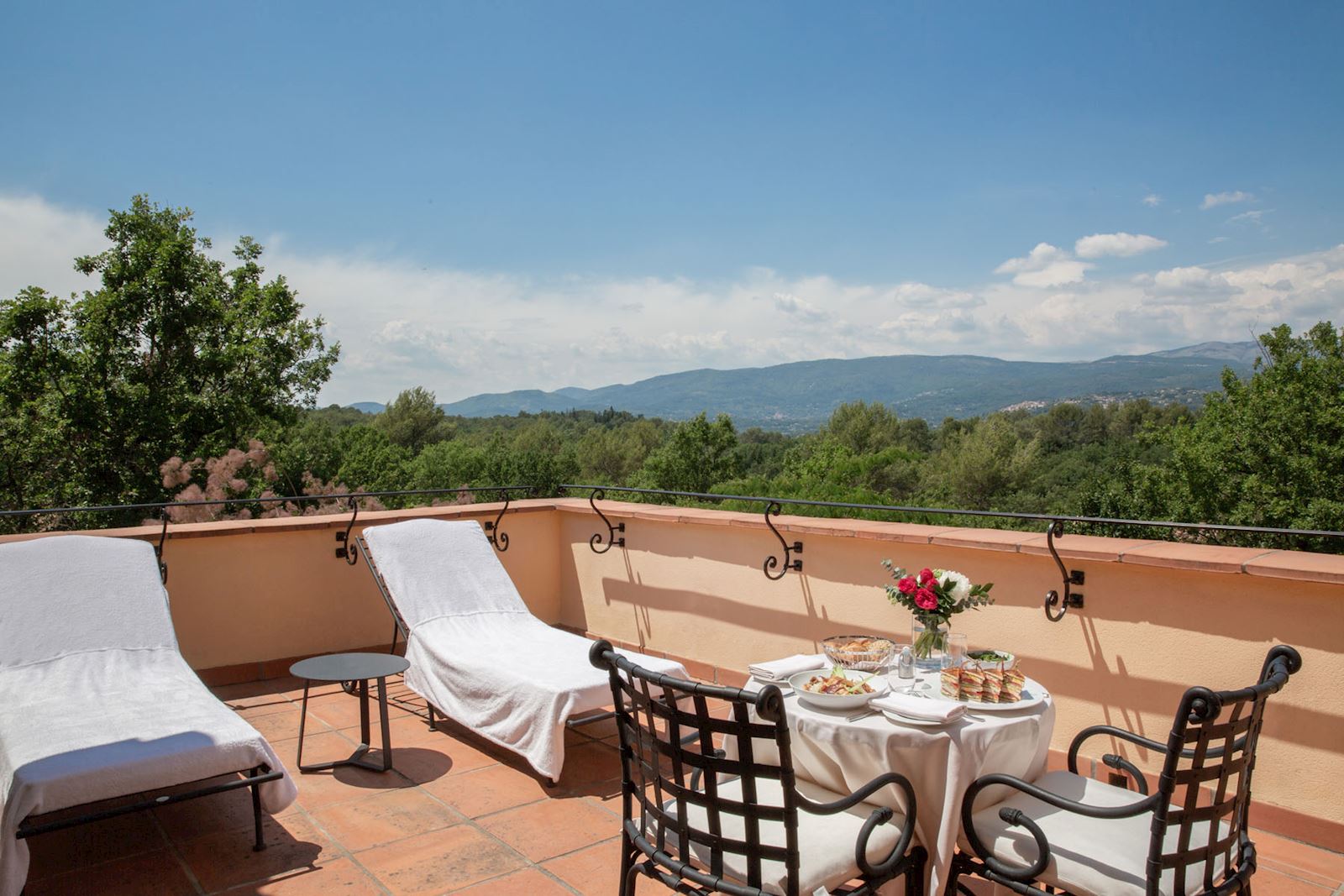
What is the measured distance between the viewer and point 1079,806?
187cm

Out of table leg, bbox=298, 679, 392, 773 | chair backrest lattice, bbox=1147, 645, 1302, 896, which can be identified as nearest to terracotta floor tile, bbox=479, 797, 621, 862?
table leg, bbox=298, 679, 392, 773

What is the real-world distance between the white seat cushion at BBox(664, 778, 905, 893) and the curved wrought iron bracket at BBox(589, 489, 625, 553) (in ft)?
9.71

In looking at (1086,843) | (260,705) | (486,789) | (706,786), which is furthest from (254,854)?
(1086,843)

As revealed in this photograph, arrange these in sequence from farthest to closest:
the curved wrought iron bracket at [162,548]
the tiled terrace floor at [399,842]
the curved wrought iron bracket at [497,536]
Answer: the curved wrought iron bracket at [497,536]
the curved wrought iron bracket at [162,548]
the tiled terrace floor at [399,842]

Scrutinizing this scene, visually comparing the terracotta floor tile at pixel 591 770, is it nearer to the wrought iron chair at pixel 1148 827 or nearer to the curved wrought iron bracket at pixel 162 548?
the wrought iron chair at pixel 1148 827

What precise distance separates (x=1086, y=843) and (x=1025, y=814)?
0.15 metres

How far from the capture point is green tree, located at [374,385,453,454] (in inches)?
2197

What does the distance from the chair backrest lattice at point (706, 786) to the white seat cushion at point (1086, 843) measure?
0.54 metres

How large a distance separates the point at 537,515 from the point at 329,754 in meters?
2.21

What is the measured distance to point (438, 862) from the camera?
2752mm

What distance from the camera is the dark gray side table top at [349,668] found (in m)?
3.37

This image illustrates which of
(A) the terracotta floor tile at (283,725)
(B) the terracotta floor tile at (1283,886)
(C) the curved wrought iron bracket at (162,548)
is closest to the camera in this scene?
(B) the terracotta floor tile at (1283,886)

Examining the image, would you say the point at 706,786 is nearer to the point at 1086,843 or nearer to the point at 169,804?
the point at 1086,843

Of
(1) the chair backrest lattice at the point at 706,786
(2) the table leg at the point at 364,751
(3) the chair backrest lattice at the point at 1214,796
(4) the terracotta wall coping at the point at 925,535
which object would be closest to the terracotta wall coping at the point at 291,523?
(4) the terracotta wall coping at the point at 925,535
